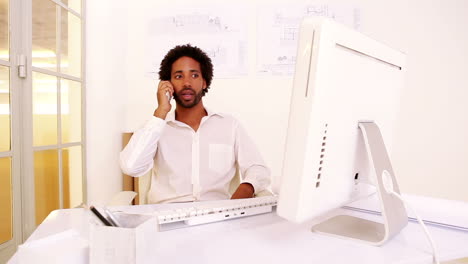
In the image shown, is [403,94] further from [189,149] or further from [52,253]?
[52,253]

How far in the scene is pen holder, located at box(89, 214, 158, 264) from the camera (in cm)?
50

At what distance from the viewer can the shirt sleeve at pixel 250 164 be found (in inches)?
60.9

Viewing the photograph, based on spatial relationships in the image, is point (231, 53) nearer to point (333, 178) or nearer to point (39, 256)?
point (333, 178)

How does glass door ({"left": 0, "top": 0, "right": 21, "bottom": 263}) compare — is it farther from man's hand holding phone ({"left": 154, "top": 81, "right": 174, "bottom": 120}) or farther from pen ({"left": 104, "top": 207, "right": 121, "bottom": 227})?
pen ({"left": 104, "top": 207, "right": 121, "bottom": 227})

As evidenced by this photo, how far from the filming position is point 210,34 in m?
2.51

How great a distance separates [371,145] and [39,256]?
66 cm

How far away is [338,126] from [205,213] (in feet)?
1.43

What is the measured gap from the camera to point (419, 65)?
246 centimetres

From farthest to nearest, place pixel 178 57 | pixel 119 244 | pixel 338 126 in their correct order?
pixel 178 57 → pixel 338 126 → pixel 119 244

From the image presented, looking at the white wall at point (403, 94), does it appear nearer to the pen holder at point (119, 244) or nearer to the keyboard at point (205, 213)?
the keyboard at point (205, 213)

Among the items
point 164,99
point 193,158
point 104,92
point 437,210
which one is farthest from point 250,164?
point 104,92

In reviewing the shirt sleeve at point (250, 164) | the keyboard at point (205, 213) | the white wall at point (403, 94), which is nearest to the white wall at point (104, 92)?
the white wall at point (403, 94)

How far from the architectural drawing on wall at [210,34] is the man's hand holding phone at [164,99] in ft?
3.21

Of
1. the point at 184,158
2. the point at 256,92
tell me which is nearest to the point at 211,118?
the point at 184,158
